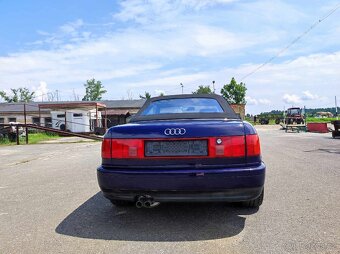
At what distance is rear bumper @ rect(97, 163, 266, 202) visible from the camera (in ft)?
11.0

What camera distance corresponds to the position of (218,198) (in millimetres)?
3383

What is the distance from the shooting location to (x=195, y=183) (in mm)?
3340

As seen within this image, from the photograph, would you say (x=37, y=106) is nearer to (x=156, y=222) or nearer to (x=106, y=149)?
→ (x=106, y=149)

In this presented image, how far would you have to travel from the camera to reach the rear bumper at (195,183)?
334 cm

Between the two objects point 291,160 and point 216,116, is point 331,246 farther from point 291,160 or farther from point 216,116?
point 291,160

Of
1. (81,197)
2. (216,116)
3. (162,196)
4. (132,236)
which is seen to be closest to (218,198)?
(162,196)

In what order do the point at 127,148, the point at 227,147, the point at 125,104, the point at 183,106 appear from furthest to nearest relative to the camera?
1. the point at 125,104
2. the point at 183,106
3. the point at 127,148
4. the point at 227,147

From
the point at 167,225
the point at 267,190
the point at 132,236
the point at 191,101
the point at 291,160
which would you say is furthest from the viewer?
the point at 291,160

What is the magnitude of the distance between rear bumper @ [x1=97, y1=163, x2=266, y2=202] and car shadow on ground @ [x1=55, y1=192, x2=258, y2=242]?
1.07ft

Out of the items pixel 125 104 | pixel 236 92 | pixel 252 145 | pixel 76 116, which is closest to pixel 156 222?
pixel 252 145

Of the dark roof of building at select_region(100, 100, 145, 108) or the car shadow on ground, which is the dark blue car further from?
the dark roof of building at select_region(100, 100, 145, 108)

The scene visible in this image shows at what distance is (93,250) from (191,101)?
2.54 m

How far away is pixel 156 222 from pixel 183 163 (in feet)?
2.60

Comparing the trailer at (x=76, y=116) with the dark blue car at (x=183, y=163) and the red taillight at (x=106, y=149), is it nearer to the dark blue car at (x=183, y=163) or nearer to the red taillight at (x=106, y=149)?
the red taillight at (x=106, y=149)
